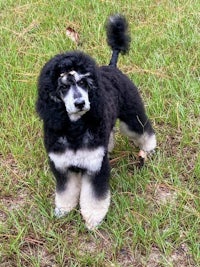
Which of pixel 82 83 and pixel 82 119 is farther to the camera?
pixel 82 119

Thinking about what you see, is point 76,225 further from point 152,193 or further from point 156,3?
point 156,3

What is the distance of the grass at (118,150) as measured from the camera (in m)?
2.57

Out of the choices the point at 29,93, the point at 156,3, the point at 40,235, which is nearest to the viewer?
the point at 40,235

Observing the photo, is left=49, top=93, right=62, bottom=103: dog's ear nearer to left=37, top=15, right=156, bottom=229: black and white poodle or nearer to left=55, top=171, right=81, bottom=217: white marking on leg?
left=37, top=15, right=156, bottom=229: black and white poodle

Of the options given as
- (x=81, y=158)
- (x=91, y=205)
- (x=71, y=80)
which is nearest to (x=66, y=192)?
(x=91, y=205)

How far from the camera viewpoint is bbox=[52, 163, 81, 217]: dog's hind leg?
2699mm

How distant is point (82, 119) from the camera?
2.46m

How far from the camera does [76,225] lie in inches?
107

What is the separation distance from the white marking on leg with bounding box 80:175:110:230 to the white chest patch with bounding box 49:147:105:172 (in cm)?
11

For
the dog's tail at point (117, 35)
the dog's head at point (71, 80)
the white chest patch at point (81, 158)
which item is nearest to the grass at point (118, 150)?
the white chest patch at point (81, 158)

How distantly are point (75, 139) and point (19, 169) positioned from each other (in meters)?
0.76

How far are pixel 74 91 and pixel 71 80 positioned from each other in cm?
5

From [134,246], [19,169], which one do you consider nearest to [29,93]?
[19,169]

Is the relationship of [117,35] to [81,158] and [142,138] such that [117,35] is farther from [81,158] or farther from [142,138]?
[81,158]
